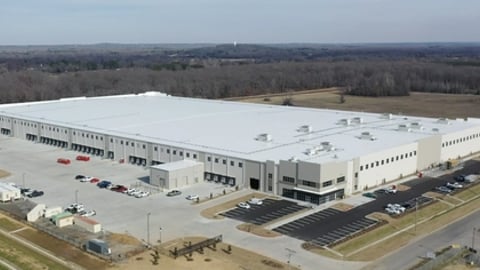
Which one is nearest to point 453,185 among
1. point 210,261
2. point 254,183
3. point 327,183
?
point 327,183

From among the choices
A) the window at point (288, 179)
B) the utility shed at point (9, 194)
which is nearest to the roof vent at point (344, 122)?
the window at point (288, 179)

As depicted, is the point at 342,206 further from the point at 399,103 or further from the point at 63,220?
the point at 399,103

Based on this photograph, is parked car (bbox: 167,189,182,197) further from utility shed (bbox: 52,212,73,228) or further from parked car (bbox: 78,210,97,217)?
utility shed (bbox: 52,212,73,228)

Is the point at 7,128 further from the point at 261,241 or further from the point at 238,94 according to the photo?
the point at 238,94

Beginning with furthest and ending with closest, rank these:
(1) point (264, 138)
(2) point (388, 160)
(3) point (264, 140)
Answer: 1. (1) point (264, 138)
2. (3) point (264, 140)
3. (2) point (388, 160)

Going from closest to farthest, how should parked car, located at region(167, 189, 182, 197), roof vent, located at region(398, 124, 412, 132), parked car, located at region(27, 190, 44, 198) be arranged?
parked car, located at region(27, 190, 44, 198) < parked car, located at region(167, 189, 182, 197) < roof vent, located at region(398, 124, 412, 132)

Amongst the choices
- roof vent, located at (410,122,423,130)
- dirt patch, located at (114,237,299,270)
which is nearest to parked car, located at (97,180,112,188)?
dirt patch, located at (114,237,299,270)

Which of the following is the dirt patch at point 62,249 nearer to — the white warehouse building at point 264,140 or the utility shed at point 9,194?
the utility shed at point 9,194
